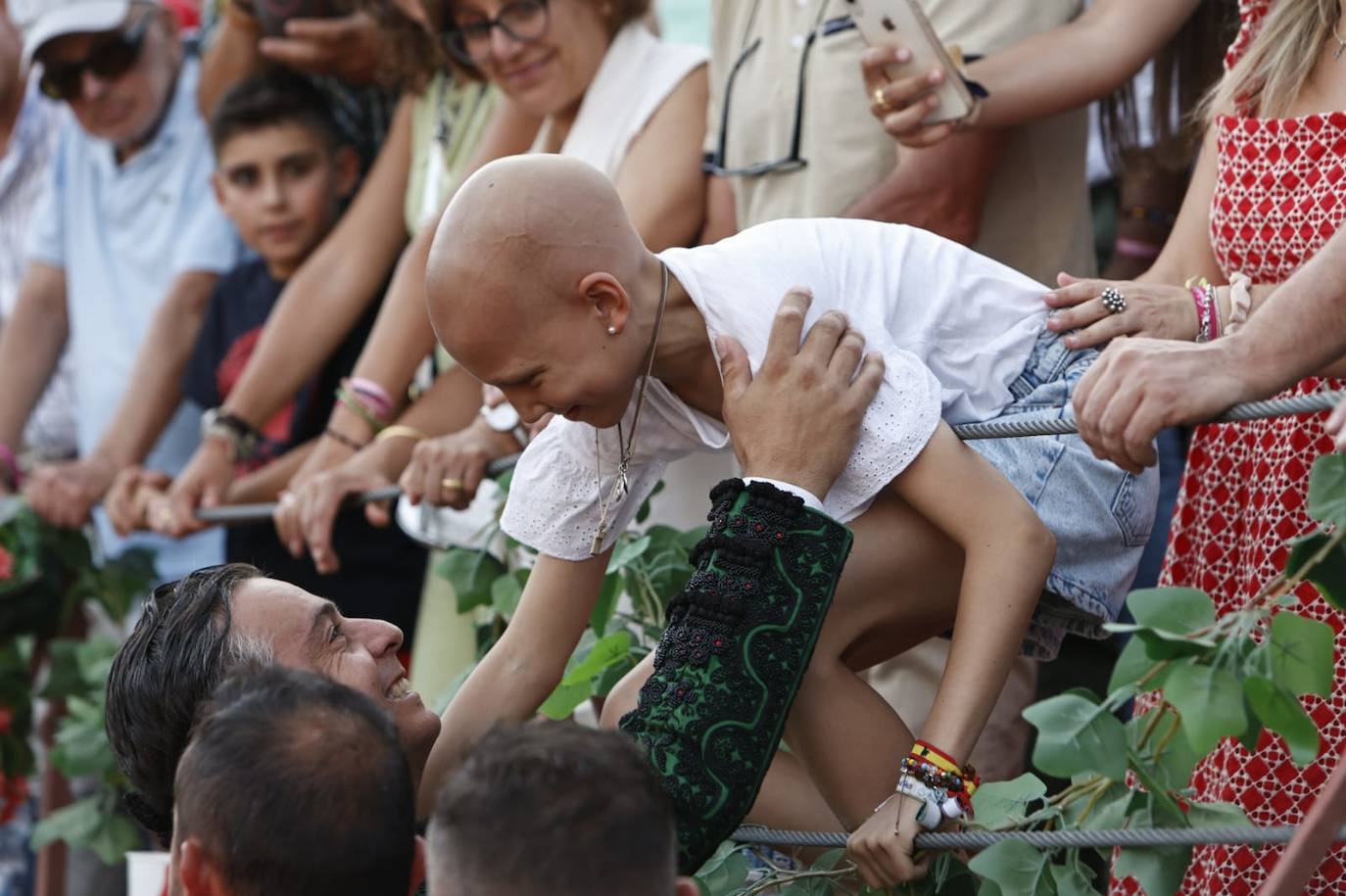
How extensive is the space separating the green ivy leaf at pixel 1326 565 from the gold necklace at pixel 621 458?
0.74 meters

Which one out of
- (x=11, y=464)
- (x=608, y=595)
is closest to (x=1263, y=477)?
(x=608, y=595)

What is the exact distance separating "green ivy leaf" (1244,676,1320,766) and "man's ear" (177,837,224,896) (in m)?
0.94

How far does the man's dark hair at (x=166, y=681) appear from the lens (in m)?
1.94

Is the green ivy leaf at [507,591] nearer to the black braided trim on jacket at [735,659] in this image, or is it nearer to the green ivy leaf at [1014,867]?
the black braided trim on jacket at [735,659]

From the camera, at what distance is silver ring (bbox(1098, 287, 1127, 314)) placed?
2.23 meters

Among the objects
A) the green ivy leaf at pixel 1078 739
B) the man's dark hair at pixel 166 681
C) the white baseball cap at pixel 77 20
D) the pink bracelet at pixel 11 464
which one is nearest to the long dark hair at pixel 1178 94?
the green ivy leaf at pixel 1078 739

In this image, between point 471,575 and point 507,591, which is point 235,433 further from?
point 507,591

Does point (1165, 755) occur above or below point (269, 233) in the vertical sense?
above

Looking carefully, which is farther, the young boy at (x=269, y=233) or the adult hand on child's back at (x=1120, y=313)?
the young boy at (x=269, y=233)

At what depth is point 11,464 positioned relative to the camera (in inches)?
196

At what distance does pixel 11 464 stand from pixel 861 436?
3.55 metres

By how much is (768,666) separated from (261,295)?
2.91 metres

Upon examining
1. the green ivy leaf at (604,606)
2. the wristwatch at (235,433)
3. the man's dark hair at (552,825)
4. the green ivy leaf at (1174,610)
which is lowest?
the wristwatch at (235,433)

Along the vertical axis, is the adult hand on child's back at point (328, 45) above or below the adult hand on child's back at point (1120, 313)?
below
